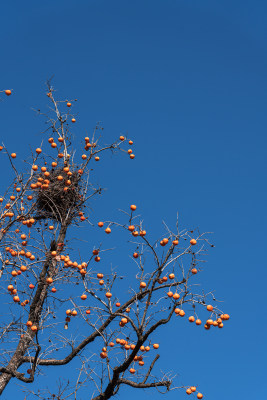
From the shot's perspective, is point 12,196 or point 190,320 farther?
point 12,196

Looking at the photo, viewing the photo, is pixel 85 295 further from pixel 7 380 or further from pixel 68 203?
pixel 68 203

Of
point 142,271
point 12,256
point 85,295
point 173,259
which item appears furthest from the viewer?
point 12,256

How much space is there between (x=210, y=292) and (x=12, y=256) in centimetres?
372

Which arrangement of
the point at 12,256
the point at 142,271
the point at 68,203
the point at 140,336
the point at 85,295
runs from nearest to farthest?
the point at 140,336
the point at 142,271
the point at 85,295
the point at 12,256
the point at 68,203

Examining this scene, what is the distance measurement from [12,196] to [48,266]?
1554 millimetres

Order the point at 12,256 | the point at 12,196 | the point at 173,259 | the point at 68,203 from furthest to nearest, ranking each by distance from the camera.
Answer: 1. the point at 68,203
2. the point at 12,196
3. the point at 12,256
4. the point at 173,259

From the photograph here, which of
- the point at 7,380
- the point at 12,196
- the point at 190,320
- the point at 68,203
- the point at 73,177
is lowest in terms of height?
the point at 7,380

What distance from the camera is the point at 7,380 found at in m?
7.70

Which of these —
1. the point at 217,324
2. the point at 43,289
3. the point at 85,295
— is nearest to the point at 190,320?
the point at 217,324

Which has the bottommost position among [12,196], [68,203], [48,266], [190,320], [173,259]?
[190,320]

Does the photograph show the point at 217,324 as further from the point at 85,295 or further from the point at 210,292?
the point at 85,295

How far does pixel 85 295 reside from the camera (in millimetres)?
7617

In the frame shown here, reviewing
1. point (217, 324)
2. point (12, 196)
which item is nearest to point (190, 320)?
point (217, 324)

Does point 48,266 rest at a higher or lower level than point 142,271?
higher
